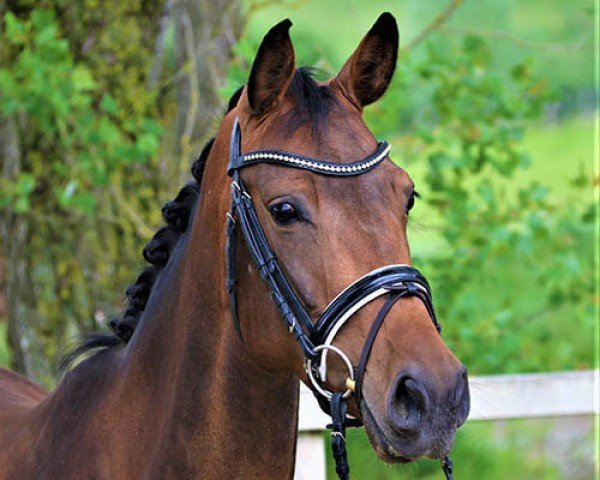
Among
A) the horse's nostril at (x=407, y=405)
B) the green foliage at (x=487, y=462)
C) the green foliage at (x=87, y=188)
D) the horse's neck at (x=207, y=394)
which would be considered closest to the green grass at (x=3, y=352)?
the green foliage at (x=87, y=188)

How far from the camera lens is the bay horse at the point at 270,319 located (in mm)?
2191

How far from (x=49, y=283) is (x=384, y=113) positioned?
2.01 metres

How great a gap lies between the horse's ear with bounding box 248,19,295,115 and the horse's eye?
0.29 metres

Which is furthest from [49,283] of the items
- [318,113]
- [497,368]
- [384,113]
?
[318,113]

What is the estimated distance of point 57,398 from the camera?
9.40ft

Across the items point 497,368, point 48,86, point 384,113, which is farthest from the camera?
point 497,368

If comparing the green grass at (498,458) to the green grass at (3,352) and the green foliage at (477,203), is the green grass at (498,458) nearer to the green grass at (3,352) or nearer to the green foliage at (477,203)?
the green foliage at (477,203)

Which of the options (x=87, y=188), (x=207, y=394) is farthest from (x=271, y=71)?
(x=87, y=188)

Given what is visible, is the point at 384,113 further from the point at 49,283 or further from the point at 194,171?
the point at 194,171

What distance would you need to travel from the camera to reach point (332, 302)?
226cm

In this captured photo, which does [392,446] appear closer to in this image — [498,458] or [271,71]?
[271,71]

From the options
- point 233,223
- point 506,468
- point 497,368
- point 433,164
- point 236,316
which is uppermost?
point 233,223

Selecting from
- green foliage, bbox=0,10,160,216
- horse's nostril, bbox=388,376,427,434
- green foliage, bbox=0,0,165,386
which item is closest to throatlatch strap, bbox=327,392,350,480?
horse's nostril, bbox=388,376,427,434

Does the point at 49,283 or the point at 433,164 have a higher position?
the point at 433,164
